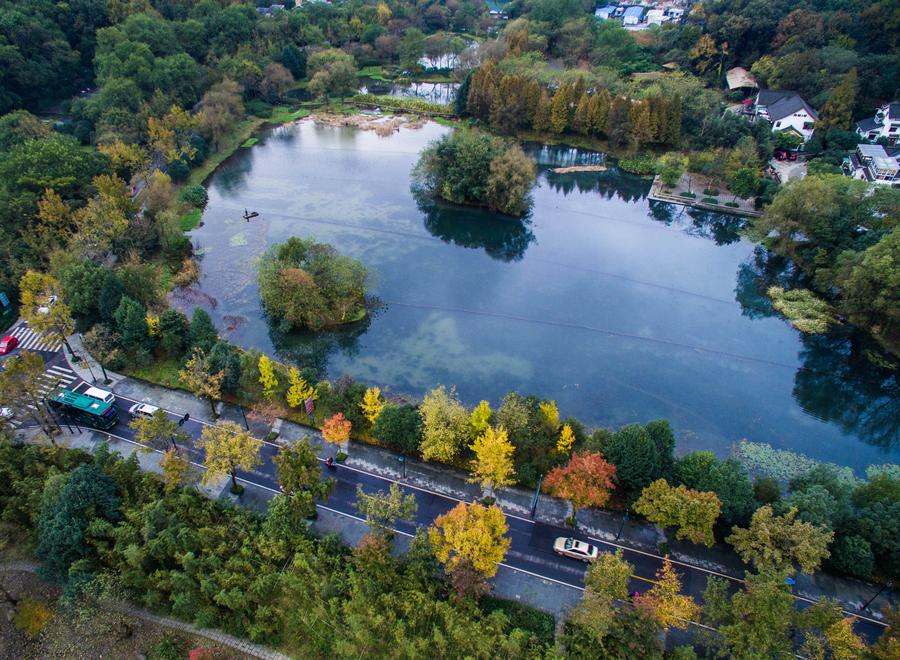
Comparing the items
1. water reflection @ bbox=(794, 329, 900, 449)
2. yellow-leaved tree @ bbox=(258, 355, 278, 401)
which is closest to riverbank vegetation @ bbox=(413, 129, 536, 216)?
water reflection @ bbox=(794, 329, 900, 449)

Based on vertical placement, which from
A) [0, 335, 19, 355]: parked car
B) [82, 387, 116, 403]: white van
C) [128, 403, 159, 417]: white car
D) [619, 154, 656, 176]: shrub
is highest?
[619, 154, 656, 176]: shrub

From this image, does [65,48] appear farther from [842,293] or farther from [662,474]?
[842,293]

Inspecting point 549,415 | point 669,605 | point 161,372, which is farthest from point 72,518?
point 669,605

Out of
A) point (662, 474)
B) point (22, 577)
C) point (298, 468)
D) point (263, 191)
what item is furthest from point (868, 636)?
point (263, 191)

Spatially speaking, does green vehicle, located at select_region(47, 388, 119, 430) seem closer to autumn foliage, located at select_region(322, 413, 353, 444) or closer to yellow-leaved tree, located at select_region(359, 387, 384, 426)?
autumn foliage, located at select_region(322, 413, 353, 444)

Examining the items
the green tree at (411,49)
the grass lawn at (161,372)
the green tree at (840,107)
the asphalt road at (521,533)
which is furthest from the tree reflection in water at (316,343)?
the green tree at (411,49)

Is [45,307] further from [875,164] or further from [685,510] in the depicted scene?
[875,164]
